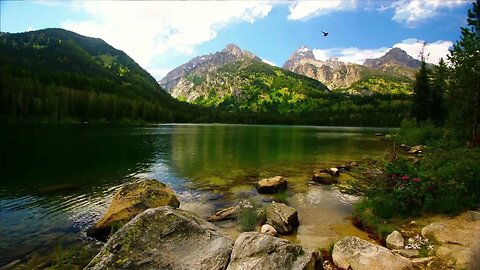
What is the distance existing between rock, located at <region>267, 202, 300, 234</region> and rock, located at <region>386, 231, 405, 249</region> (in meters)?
5.27

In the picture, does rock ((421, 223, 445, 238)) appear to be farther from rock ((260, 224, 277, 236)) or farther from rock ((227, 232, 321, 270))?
rock ((227, 232, 321, 270))

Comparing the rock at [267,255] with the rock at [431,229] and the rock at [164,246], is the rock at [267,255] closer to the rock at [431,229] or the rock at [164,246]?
the rock at [164,246]

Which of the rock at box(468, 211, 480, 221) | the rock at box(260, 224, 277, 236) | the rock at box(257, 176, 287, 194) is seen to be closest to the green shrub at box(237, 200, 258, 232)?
the rock at box(260, 224, 277, 236)

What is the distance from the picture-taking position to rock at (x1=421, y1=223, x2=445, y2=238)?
531 inches

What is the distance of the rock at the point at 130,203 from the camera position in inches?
661

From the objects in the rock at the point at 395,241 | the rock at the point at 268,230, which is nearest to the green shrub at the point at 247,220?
the rock at the point at 268,230

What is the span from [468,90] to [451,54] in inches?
267

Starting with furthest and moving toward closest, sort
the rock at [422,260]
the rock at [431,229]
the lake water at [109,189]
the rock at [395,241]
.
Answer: the lake water at [109,189] < the rock at [431,229] < the rock at [395,241] < the rock at [422,260]

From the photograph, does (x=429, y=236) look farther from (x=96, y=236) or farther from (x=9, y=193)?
(x=9, y=193)

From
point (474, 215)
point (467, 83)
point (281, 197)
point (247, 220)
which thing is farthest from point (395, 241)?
point (467, 83)

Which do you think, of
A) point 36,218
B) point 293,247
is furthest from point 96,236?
point 293,247

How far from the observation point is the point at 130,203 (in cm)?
1759

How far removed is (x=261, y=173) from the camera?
37.0 m

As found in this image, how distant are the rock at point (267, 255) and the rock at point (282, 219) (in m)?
7.51
